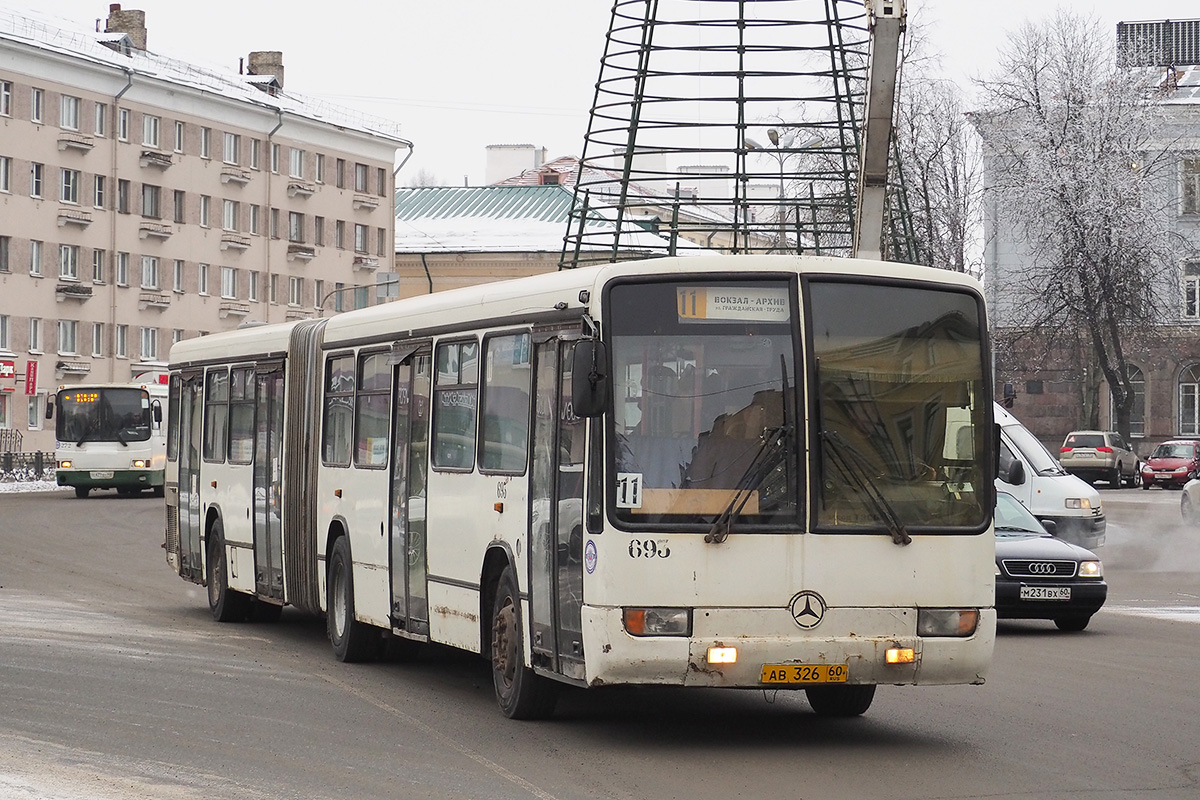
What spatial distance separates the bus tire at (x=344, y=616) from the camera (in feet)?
49.3

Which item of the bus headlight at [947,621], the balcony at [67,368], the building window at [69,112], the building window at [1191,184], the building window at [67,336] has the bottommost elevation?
the bus headlight at [947,621]

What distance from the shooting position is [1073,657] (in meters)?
16.2

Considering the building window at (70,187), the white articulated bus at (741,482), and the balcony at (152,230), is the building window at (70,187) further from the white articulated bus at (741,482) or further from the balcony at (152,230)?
the white articulated bus at (741,482)

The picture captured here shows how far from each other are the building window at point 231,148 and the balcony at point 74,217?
355 inches

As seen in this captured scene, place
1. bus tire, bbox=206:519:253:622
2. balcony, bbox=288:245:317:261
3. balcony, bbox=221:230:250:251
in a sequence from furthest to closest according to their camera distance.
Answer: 1. balcony, bbox=288:245:317:261
2. balcony, bbox=221:230:250:251
3. bus tire, bbox=206:519:253:622

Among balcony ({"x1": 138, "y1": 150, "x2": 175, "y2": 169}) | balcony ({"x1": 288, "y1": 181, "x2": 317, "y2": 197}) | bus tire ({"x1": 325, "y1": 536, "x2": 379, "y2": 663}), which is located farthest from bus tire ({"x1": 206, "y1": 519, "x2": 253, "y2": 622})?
balcony ({"x1": 288, "y1": 181, "x2": 317, "y2": 197})

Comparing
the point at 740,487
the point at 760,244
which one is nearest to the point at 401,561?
the point at 740,487

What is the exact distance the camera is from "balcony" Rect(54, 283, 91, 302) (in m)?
74.4

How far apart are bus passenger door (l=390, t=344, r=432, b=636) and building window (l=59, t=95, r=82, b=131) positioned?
6369 cm

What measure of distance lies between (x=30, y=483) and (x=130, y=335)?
19.9 metres

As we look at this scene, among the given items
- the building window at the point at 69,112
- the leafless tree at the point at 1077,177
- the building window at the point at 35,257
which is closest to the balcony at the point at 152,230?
the building window at the point at 69,112

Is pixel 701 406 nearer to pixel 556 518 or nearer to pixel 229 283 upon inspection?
pixel 556 518

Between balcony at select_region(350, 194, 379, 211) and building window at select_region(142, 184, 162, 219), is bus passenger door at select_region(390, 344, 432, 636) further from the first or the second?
balcony at select_region(350, 194, 379, 211)

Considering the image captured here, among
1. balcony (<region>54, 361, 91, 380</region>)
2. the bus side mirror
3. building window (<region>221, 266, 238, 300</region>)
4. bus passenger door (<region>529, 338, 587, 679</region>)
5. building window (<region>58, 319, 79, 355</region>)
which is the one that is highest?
building window (<region>221, 266, 238, 300</region>)
